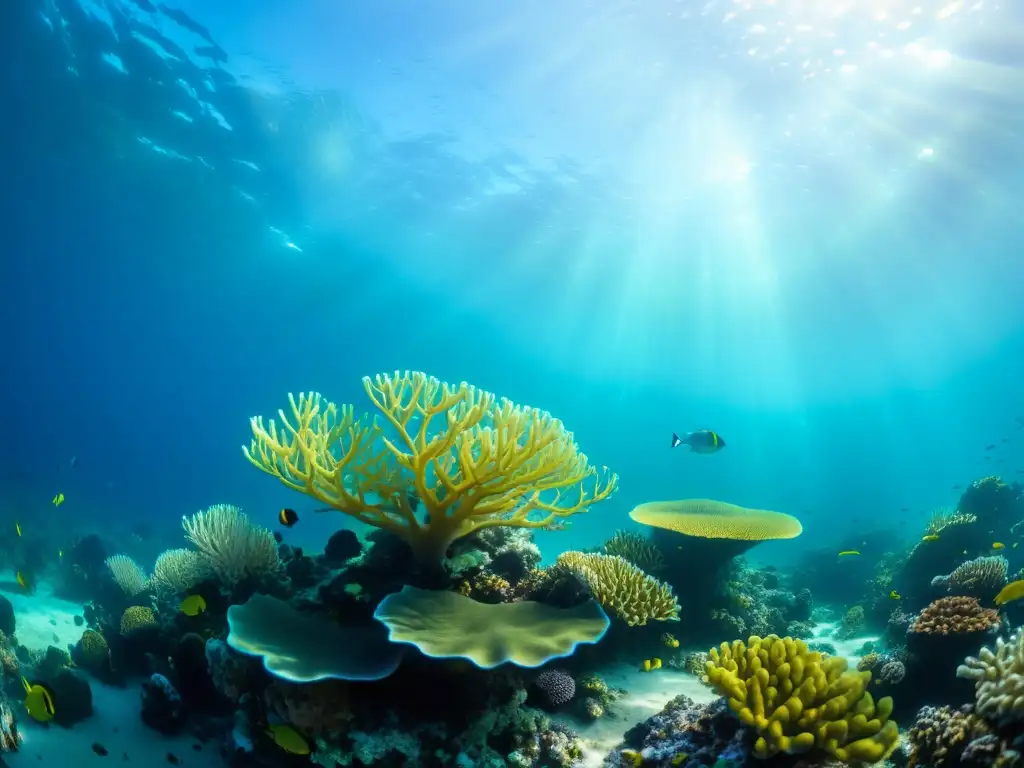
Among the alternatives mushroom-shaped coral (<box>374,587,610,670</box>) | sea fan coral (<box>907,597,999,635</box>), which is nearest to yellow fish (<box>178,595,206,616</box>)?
mushroom-shaped coral (<box>374,587,610,670</box>)

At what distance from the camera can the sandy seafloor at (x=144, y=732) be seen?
4.76 m

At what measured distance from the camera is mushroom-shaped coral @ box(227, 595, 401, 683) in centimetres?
360

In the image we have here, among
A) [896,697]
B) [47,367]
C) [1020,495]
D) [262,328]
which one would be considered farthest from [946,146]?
[47,367]

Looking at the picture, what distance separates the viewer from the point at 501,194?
30031 mm

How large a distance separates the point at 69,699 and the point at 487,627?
16.1 feet

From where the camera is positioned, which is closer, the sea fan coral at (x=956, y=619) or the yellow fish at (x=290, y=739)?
the yellow fish at (x=290, y=739)

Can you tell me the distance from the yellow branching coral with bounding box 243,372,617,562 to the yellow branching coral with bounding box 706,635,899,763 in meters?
1.77

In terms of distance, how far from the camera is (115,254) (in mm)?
40250

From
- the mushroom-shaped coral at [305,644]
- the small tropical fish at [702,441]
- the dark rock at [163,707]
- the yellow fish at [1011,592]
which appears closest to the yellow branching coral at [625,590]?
the mushroom-shaped coral at [305,644]

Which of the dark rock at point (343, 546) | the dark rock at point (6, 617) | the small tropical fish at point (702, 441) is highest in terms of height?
the small tropical fish at point (702, 441)

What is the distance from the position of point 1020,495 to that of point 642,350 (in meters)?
57.2

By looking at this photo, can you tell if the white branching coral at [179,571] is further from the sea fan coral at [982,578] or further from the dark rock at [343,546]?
the sea fan coral at [982,578]

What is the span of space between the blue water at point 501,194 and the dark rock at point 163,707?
13752 millimetres

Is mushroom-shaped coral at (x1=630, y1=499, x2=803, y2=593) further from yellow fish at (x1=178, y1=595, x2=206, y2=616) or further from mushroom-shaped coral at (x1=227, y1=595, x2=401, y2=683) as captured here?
yellow fish at (x1=178, y1=595, x2=206, y2=616)
